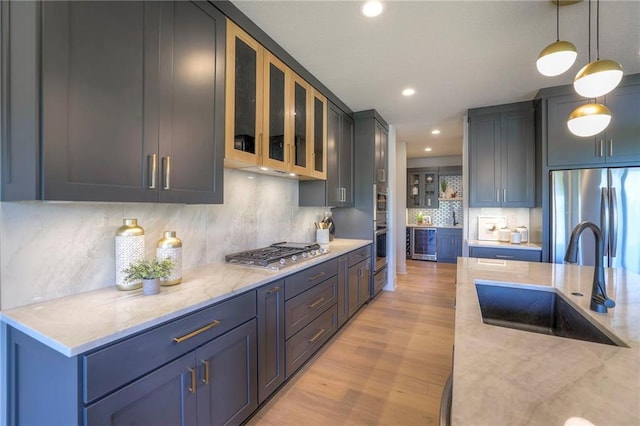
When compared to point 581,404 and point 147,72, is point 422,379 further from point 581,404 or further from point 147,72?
point 147,72

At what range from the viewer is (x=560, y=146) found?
316 centimetres

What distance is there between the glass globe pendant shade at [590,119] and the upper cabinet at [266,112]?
199 centimetres

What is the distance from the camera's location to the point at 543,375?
2.29 feet

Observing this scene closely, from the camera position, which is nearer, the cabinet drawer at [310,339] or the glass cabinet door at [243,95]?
the glass cabinet door at [243,95]

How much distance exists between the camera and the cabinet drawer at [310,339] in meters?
2.03

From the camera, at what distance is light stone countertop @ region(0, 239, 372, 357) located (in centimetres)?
94

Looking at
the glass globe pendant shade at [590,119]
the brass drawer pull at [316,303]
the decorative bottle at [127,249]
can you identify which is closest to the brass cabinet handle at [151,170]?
the decorative bottle at [127,249]

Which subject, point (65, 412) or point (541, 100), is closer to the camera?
point (65, 412)

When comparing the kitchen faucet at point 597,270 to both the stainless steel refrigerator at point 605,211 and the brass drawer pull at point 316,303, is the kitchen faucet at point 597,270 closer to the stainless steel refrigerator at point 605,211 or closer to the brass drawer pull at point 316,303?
the brass drawer pull at point 316,303

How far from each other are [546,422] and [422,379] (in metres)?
1.89

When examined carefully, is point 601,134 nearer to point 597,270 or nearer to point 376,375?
point 597,270

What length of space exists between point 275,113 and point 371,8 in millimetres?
989

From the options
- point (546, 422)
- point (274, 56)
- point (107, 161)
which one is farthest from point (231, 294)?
point (274, 56)

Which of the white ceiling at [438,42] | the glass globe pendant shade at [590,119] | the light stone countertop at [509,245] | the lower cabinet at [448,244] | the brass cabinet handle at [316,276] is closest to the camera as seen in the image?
the glass globe pendant shade at [590,119]
